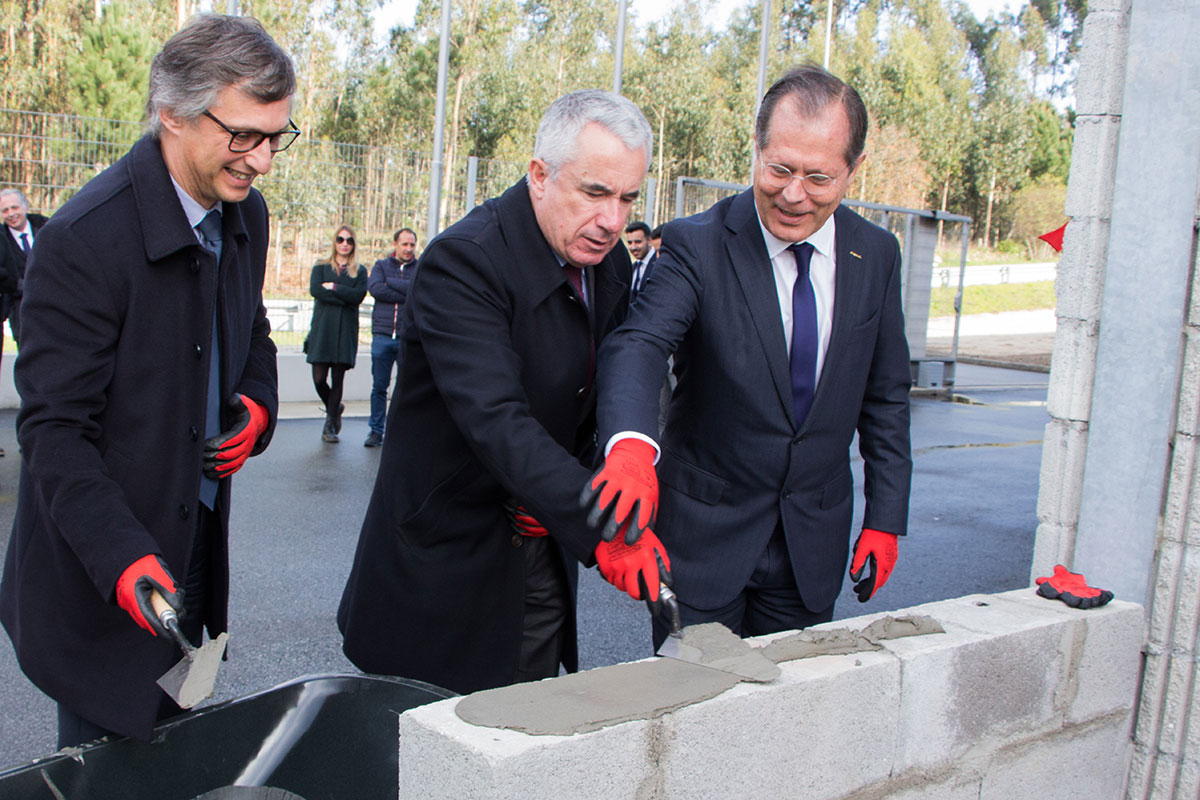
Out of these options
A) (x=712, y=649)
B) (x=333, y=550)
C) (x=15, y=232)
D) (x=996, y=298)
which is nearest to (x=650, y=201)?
(x=15, y=232)

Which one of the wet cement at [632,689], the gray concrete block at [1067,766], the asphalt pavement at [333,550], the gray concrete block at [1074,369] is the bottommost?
the asphalt pavement at [333,550]

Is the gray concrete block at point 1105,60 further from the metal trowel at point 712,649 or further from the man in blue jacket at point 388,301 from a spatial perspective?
the man in blue jacket at point 388,301

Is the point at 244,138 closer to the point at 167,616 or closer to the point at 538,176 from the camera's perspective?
the point at 538,176

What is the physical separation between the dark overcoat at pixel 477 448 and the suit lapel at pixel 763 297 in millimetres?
268

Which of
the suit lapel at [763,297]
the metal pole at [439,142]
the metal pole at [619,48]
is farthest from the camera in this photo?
the metal pole at [619,48]

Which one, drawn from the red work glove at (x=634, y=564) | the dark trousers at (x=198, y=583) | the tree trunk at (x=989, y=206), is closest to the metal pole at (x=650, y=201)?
the dark trousers at (x=198, y=583)

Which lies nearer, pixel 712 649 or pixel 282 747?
pixel 712 649

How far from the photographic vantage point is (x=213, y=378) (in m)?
2.11

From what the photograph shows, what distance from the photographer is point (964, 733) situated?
6.97 feet

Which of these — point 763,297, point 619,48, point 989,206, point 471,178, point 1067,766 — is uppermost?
point 989,206

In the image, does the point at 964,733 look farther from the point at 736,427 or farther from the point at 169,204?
the point at 169,204

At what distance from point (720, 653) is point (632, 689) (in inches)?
9.2

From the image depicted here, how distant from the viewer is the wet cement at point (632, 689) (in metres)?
1.54

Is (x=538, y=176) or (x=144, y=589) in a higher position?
(x=538, y=176)
